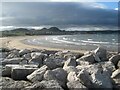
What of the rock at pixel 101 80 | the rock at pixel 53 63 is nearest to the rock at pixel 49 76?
the rock at pixel 101 80

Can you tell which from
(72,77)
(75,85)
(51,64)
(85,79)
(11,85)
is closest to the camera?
(75,85)

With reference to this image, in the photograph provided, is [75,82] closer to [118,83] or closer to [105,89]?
[105,89]

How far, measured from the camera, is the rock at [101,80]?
7.31 m

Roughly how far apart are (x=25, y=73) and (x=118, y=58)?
433 cm

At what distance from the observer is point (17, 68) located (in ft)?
28.8

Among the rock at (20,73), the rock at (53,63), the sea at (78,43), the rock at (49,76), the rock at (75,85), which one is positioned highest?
the rock at (49,76)

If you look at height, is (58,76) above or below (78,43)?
above

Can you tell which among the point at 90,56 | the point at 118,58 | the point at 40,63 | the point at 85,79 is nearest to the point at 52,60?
the point at 40,63

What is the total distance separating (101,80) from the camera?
7410mm

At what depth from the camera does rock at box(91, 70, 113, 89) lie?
731 centimetres

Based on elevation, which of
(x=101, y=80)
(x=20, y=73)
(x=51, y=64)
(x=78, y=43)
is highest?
(x=101, y=80)

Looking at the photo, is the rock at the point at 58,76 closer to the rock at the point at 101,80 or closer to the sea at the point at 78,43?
the rock at the point at 101,80

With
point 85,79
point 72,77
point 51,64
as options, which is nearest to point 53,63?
point 51,64

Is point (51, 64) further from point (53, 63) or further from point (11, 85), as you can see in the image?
point (11, 85)
